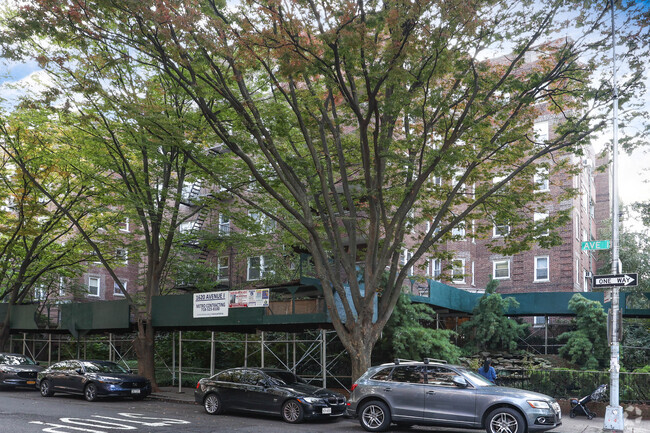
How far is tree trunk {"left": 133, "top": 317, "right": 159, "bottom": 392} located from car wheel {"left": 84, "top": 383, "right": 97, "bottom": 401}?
3072 mm

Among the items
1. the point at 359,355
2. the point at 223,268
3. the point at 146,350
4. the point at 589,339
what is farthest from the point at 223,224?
the point at 589,339

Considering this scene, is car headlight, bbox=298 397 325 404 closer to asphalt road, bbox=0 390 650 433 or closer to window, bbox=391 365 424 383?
asphalt road, bbox=0 390 650 433

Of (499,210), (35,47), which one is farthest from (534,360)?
(35,47)

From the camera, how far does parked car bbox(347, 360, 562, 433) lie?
12.6m

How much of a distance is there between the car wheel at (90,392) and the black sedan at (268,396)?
4.55 metres

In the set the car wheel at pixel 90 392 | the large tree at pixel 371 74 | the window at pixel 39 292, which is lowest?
the car wheel at pixel 90 392

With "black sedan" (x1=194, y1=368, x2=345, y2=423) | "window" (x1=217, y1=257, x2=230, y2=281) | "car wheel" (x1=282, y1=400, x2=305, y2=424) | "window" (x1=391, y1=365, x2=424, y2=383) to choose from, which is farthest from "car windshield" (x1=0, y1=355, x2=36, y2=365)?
"window" (x1=391, y1=365, x2=424, y2=383)

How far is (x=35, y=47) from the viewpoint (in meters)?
22.2

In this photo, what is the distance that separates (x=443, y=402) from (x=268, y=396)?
4900mm

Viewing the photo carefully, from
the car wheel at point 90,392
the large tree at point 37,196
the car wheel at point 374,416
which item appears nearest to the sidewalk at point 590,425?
the car wheel at point 374,416

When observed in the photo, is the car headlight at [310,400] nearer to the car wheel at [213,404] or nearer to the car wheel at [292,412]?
the car wheel at [292,412]

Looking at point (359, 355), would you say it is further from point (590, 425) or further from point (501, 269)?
point (501, 269)

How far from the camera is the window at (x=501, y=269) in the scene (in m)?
35.6

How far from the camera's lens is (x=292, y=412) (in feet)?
51.1
